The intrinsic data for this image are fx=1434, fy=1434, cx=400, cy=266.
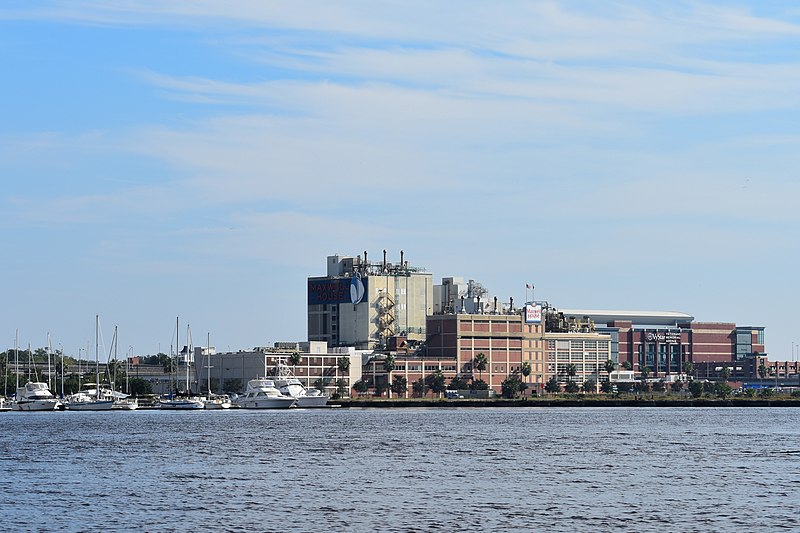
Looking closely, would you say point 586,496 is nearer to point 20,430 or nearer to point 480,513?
point 480,513

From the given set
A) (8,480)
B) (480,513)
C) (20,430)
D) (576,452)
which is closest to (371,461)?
(576,452)

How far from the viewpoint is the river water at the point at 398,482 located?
218 ft

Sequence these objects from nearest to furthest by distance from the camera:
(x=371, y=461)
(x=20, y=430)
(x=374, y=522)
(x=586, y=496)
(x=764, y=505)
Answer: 1. (x=374, y=522)
2. (x=764, y=505)
3. (x=586, y=496)
4. (x=371, y=461)
5. (x=20, y=430)

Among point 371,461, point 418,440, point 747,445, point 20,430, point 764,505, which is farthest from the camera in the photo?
point 20,430

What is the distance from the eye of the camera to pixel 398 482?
85.8 m

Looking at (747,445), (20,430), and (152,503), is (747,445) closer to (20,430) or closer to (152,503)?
(152,503)

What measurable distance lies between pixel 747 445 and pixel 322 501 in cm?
6375

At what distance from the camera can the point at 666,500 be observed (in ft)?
248

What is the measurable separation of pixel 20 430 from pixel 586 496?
347 feet

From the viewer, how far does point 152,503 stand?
2921 inches

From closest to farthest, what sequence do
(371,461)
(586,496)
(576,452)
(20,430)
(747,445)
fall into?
(586,496) → (371,461) → (576,452) → (747,445) → (20,430)

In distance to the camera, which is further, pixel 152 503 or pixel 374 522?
pixel 152 503

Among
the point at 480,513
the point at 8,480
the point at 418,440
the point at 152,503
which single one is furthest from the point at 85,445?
the point at 480,513

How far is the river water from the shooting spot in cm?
6656
